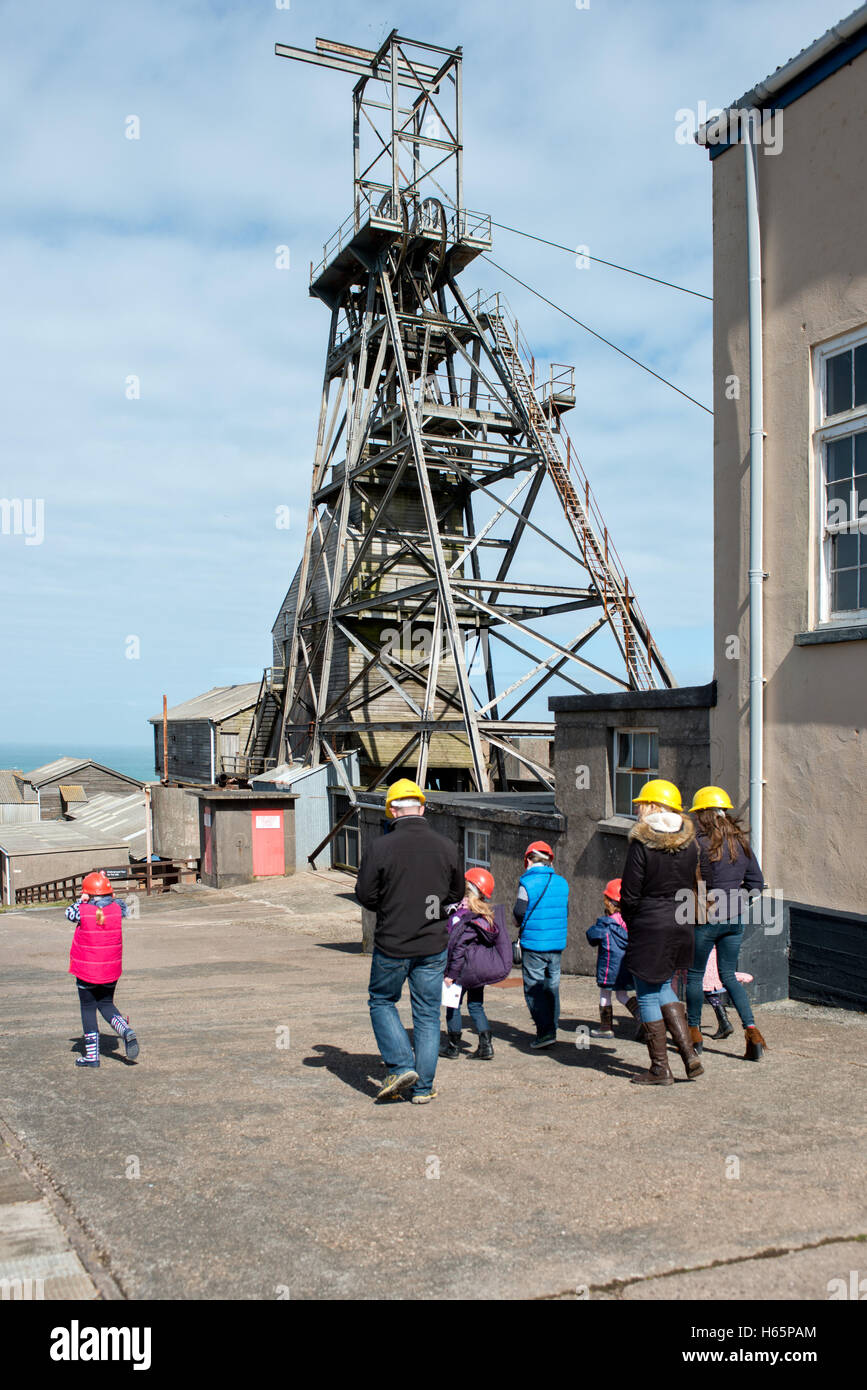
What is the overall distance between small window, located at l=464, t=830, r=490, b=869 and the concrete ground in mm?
8432

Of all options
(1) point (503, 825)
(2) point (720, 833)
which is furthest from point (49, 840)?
(2) point (720, 833)

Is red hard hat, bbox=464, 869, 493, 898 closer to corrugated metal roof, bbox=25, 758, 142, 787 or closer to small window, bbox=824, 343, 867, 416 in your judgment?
small window, bbox=824, 343, 867, 416

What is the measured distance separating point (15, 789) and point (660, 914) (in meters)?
66.9

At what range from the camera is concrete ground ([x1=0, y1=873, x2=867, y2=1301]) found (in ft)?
12.2

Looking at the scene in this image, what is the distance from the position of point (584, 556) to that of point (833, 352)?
53.9ft

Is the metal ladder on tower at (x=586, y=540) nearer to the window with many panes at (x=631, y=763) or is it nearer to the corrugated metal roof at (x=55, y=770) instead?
the window with many panes at (x=631, y=763)

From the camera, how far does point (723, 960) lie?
22.2 ft

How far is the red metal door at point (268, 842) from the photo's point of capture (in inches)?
1206

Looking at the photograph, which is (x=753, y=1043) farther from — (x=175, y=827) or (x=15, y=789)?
(x=15, y=789)

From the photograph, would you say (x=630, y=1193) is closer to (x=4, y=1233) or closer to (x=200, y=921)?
(x=4, y=1233)

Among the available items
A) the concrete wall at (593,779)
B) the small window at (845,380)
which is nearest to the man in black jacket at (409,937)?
the small window at (845,380)

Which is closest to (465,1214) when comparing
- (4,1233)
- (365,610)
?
(4,1233)

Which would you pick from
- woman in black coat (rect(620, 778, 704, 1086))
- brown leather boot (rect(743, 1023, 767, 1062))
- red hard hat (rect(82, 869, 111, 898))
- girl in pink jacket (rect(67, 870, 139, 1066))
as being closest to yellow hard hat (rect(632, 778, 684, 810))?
woman in black coat (rect(620, 778, 704, 1086))

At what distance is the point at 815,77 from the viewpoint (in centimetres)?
864
